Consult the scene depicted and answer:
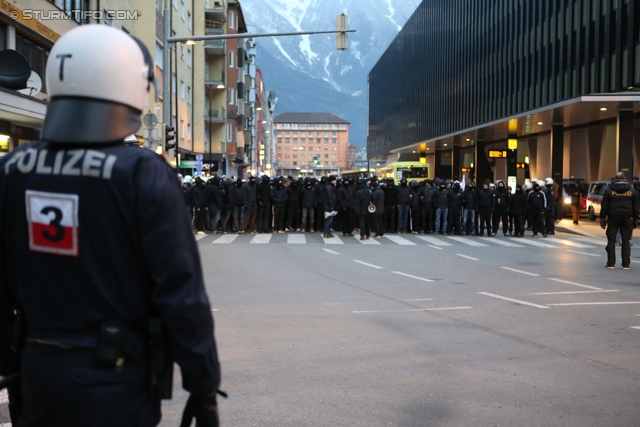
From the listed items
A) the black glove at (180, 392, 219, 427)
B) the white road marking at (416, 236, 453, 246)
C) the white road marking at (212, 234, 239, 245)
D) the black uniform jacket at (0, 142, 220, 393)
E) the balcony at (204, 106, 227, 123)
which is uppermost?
the balcony at (204, 106, 227, 123)

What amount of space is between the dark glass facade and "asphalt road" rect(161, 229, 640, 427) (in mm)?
25504

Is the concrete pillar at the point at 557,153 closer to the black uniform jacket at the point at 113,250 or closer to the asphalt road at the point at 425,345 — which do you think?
the asphalt road at the point at 425,345

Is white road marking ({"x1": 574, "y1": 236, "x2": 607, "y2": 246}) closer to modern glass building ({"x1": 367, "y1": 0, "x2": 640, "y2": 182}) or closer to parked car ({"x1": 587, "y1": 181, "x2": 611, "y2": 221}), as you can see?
parked car ({"x1": 587, "y1": 181, "x2": 611, "y2": 221})

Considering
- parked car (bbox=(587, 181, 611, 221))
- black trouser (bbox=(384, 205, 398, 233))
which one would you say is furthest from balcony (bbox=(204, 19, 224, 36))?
black trouser (bbox=(384, 205, 398, 233))

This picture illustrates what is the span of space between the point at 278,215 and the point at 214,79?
130 ft

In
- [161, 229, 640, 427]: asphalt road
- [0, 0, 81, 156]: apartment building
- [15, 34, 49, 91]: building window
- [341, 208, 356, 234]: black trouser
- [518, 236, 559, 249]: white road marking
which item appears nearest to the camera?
[161, 229, 640, 427]: asphalt road

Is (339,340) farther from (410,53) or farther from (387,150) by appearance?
(387,150)

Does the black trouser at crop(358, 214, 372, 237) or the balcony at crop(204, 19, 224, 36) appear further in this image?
the balcony at crop(204, 19, 224, 36)

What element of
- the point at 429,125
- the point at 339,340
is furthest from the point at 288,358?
the point at 429,125

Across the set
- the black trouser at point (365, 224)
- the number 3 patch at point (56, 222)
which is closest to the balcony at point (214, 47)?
the black trouser at point (365, 224)

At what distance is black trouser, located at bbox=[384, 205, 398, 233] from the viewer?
26.6 m

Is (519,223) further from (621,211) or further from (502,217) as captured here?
(621,211)

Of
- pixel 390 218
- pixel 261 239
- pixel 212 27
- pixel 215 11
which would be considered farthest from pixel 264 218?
pixel 212 27

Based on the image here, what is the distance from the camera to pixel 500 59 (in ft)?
188
